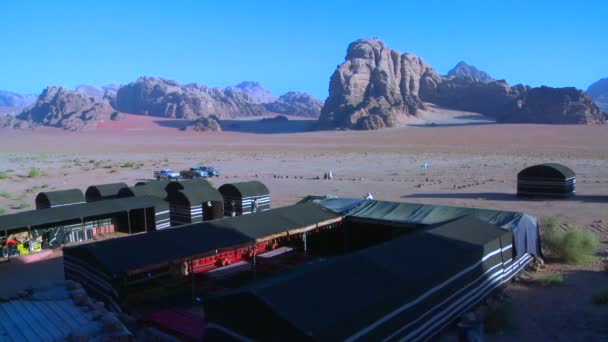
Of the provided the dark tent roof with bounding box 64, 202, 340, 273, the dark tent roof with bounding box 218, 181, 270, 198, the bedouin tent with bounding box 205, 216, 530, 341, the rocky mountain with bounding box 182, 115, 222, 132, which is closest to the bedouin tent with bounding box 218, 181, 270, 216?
the dark tent roof with bounding box 218, 181, 270, 198

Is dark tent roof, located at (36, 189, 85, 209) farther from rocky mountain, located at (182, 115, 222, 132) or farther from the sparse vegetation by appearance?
rocky mountain, located at (182, 115, 222, 132)

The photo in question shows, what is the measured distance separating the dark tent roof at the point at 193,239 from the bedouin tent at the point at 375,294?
12.3 feet

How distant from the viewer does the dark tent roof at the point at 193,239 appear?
1139 cm

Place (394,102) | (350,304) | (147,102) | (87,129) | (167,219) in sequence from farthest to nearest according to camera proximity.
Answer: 1. (147,102)
2. (87,129)
3. (394,102)
4. (167,219)
5. (350,304)

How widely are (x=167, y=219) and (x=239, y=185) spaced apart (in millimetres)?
3723

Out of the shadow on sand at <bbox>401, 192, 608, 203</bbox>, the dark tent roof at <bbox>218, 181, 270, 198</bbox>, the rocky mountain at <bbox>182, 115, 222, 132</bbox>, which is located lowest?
the shadow on sand at <bbox>401, 192, 608, 203</bbox>

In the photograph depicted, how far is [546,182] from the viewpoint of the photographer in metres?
26.6

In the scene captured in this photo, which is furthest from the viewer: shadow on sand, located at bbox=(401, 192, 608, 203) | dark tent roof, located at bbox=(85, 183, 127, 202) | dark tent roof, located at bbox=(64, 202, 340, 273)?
shadow on sand, located at bbox=(401, 192, 608, 203)

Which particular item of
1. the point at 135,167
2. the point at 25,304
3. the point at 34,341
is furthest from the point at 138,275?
the point at 135,167

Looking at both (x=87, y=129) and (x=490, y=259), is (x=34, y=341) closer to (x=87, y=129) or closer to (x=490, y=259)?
(x=490, y=259)

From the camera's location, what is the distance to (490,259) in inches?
449

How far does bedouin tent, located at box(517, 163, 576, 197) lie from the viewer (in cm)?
2634

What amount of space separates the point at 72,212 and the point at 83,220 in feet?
4.88

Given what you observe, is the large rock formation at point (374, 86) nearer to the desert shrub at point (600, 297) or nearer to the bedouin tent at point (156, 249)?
the bedouin tent at point (156, 249)
